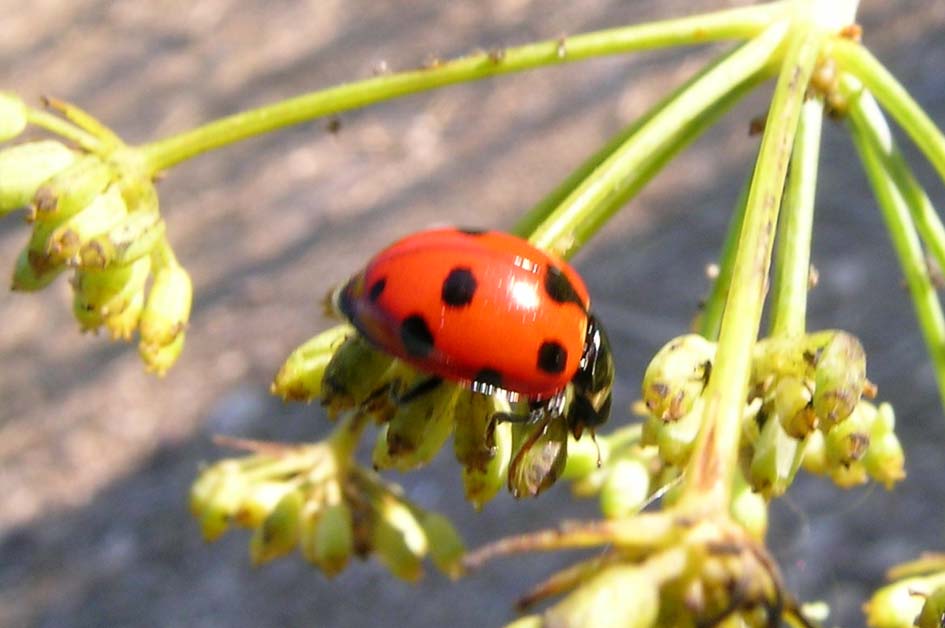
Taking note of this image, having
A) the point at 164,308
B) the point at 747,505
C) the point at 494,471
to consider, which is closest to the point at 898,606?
the point at 747,505

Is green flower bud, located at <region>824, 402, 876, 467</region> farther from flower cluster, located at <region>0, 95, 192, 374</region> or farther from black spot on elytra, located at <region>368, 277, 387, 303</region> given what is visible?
flower cluster, located at <region>0, 95, 192, 374</region>

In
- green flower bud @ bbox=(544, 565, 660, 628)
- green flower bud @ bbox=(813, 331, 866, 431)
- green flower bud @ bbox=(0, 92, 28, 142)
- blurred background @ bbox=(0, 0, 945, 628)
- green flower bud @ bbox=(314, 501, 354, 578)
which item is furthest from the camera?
blurred background @ bbox=(0, 0, 945, 628)

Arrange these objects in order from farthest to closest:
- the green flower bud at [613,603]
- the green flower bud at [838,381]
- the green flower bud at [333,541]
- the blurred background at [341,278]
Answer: the blurred background at [341,278] → the green flower bud at [333,541] → the green flower bud at [838,381] → the green flower bud at [613,603]

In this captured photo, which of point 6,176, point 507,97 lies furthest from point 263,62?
point 6,176

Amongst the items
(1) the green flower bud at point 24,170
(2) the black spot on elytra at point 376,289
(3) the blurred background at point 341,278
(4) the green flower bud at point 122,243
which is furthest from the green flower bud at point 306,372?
(3) the blurred background at point 341,278

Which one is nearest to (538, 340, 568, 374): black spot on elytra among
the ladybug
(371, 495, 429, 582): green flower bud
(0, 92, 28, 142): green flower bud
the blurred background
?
the ladybug

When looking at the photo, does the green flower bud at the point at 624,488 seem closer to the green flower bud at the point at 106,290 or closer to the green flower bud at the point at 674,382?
the green flower bud at the point at 674,382

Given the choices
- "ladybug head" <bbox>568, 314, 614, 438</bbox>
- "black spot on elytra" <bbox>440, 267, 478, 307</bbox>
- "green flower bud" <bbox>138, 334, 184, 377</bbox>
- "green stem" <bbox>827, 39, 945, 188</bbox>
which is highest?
"green stem" <bbox>827, 39, 945, 188</bbox>

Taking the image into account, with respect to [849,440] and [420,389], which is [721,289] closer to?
[849,440]

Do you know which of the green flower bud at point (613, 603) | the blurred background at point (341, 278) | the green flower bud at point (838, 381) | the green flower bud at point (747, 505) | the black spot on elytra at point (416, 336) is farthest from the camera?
the blurred background at point (341, 278)
